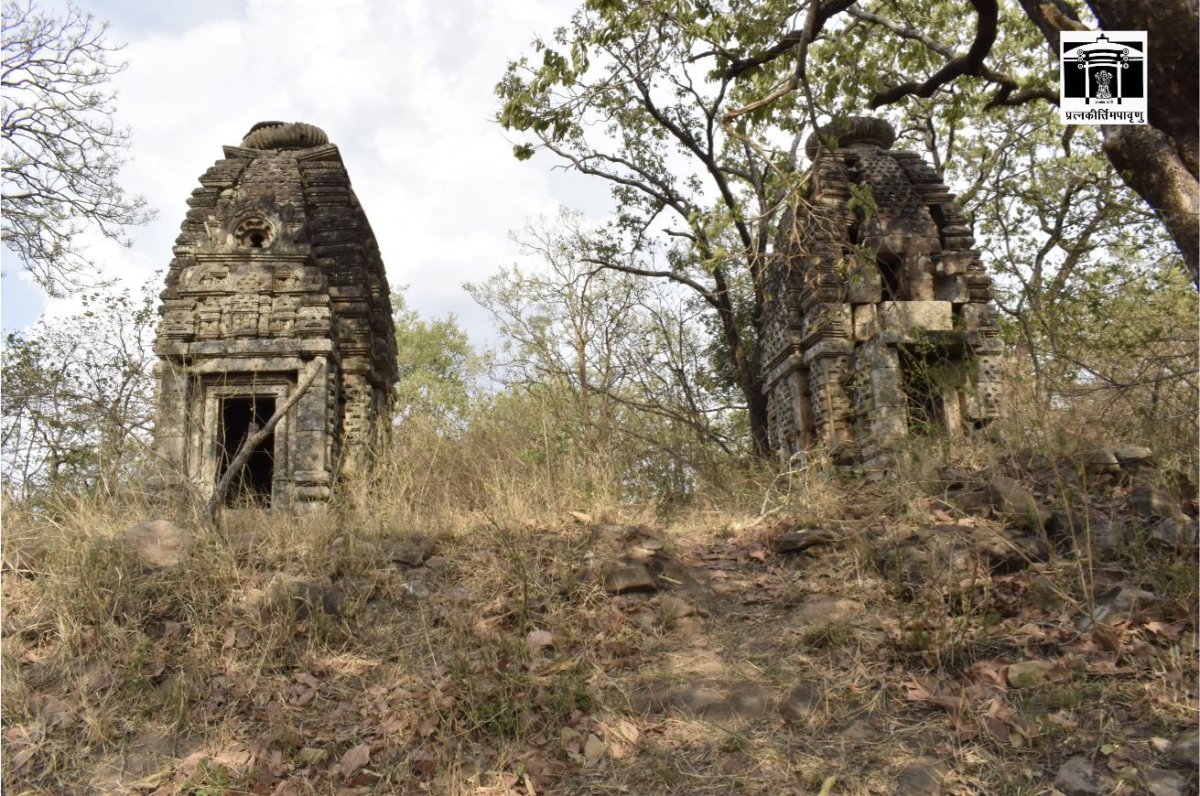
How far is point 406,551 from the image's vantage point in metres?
6.26

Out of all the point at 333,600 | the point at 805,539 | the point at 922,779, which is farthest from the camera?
the point at 805,539

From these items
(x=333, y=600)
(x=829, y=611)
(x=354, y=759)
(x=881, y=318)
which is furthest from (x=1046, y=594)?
(x=881, y=318)

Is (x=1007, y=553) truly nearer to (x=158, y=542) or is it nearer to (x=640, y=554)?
(x=640, y=554)

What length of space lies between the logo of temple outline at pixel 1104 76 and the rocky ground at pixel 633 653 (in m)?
2.38

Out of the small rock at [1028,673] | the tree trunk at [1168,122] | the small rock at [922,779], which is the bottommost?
the small rock at [922,779]

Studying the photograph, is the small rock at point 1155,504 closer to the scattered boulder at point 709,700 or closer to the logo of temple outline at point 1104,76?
the logo of temple outline at point 1104,76

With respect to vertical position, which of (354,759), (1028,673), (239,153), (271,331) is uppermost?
(239,153)

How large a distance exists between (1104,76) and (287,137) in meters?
10.7

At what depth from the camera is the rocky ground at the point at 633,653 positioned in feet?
12.9

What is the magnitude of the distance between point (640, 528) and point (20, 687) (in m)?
4.00

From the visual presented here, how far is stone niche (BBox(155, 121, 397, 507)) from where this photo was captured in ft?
31.6

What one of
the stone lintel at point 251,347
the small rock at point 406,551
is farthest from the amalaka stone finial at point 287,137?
the small rock at point 406,551

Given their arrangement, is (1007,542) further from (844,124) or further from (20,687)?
(20,687)

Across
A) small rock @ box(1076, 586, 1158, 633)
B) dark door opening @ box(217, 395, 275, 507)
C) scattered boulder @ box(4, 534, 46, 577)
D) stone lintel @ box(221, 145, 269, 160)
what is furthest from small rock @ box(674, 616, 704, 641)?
stone lintel @ box(221, 145, 269, 160)
